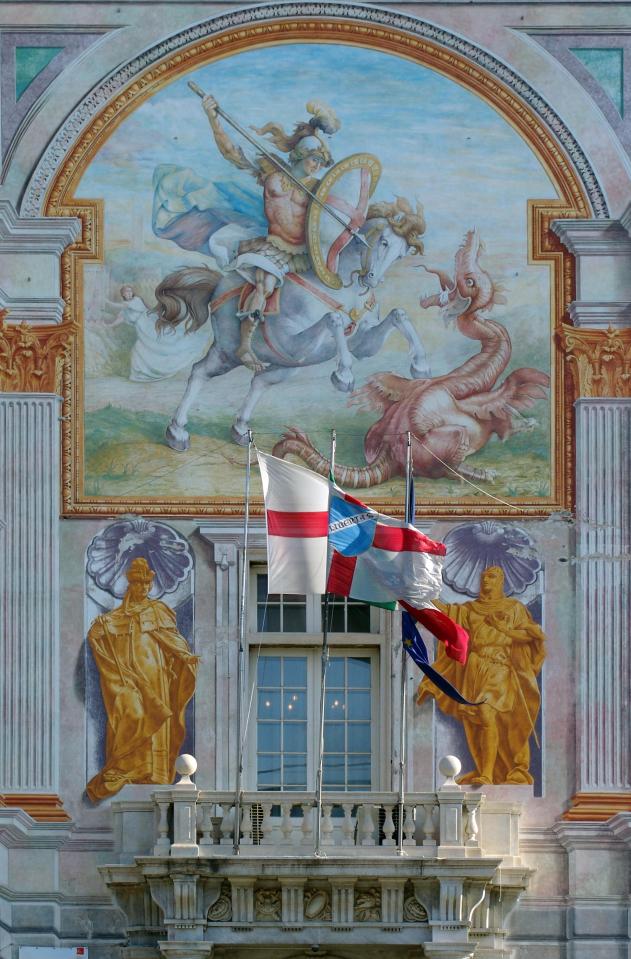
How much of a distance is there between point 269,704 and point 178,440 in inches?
105

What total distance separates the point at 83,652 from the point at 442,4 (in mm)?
7277

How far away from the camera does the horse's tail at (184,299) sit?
28.8 meters

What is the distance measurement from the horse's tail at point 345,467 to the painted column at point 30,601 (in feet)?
7.27

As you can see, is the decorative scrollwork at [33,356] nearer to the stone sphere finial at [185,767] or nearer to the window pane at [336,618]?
the window pane at [336,618]

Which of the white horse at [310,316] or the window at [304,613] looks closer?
the window at [304,613]

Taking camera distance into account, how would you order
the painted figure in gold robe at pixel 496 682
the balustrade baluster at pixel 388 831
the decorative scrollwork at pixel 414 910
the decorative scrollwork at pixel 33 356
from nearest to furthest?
the decorative scrollwork at pixel 414 910 → the balustrade baluster at pixel 388 831 → the painted figure in gold robe at pixel 496 682 → the decorative scrollwork at pixel 33 356

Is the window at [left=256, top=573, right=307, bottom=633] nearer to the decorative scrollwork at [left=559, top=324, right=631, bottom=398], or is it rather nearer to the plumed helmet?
the decorative scrollwork at [left=559, top=324, right=631, bottom=398]

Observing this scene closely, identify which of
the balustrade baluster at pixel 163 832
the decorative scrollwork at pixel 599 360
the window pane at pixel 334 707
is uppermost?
the decorative scrollwork at pixel 599 360

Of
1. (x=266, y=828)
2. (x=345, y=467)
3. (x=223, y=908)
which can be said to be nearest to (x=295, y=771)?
(x=266, y=828)

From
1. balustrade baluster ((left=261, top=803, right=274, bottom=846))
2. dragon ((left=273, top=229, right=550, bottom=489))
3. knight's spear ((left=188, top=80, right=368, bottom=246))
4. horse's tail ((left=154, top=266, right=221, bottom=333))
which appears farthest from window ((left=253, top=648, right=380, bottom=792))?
knight's spear ((left=188, top=80, right=368, bottom=246))

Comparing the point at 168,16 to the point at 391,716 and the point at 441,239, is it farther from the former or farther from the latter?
the point at 391,716

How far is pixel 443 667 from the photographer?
28.2 m

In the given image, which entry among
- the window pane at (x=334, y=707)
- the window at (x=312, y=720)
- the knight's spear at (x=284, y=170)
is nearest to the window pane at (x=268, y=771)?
the window at (x=312, y=720)

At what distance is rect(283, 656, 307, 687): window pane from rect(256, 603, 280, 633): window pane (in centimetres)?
31
